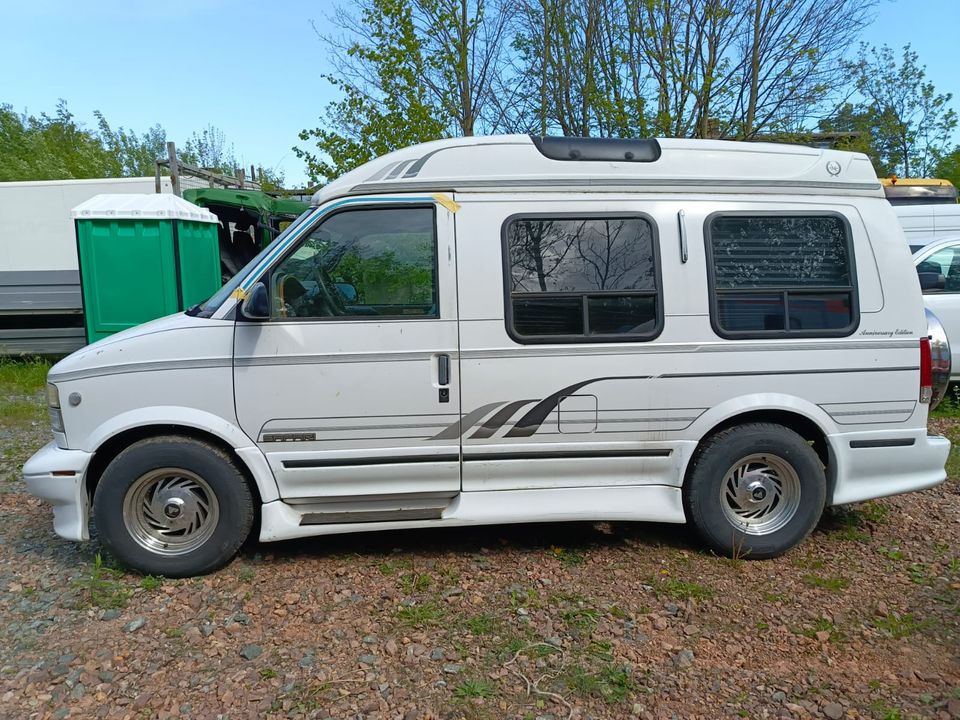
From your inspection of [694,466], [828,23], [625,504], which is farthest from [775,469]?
[828,23]

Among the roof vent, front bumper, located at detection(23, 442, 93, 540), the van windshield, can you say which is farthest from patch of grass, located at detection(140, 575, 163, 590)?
the roof vent

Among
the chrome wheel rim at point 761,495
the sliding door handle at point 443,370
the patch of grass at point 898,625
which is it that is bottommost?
the patch of grass at point 898,625

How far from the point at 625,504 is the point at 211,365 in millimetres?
2462

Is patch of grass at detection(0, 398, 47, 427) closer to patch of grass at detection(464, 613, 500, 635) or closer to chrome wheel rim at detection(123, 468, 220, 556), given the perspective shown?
chrome wheel rim at detection(123, 468, 220, 556)

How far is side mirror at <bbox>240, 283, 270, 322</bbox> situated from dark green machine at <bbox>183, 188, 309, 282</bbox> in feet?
21.9

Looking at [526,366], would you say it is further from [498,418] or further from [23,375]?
[23,375]

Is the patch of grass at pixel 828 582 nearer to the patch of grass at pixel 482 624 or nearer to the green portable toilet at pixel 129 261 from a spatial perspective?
the patch of grass at pixel 482 624

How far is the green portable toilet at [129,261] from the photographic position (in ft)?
26.4

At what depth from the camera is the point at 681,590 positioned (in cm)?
386

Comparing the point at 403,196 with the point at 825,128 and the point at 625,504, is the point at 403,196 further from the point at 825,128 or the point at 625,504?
the point at 825,128

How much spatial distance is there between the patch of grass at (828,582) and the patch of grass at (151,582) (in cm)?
360

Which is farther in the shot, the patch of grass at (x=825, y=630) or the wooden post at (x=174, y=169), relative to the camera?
the wooden post at (x=174, y=169)

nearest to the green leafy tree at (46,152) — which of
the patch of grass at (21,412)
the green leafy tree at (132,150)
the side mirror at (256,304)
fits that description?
the green leafy tree at (132,150)

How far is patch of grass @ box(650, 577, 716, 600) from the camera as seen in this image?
12.5 ft
